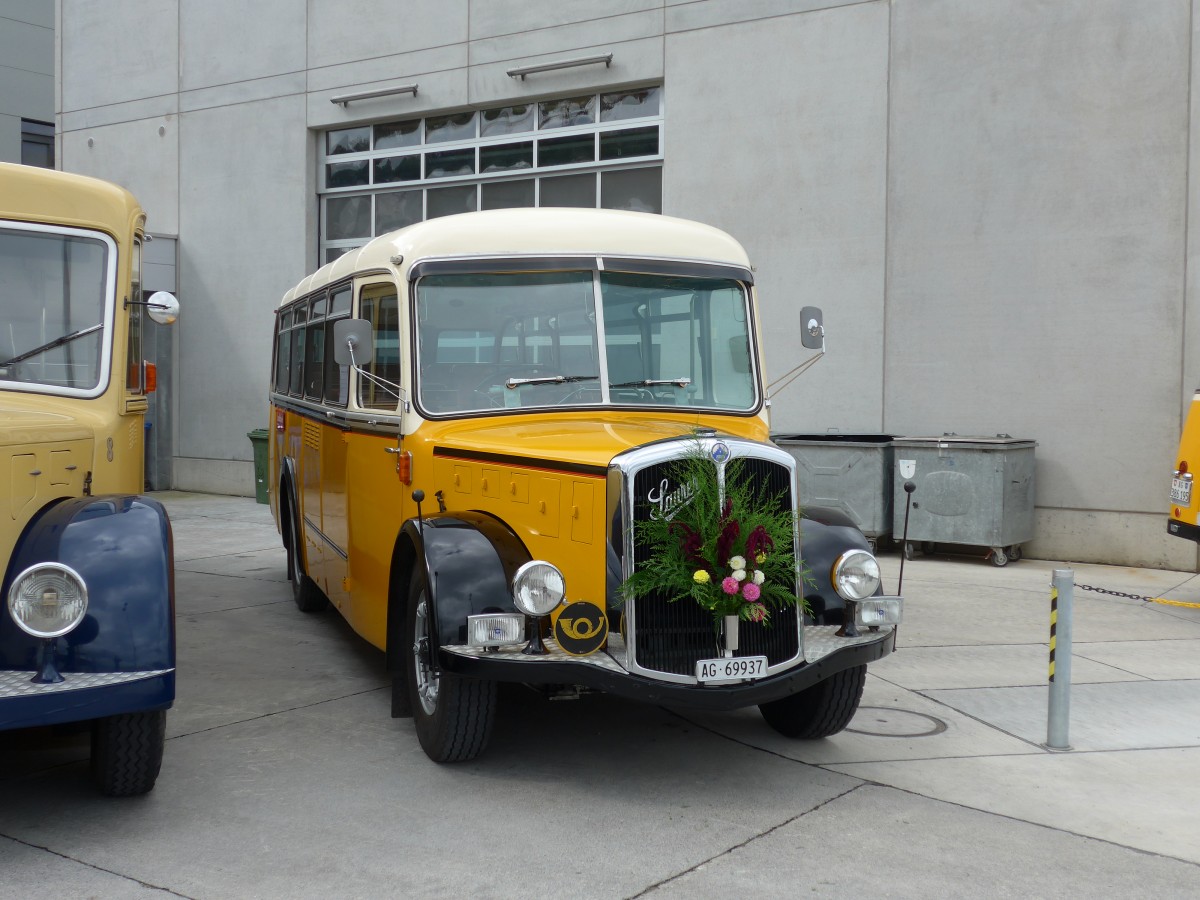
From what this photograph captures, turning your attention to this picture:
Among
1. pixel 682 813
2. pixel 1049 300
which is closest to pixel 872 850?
pixel 682 813

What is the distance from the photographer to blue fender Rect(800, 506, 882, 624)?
17.6ft

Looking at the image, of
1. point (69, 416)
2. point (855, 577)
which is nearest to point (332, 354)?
point (69, 416)

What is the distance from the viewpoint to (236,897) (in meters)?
3.99

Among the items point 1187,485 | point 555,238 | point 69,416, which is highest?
point 555,238

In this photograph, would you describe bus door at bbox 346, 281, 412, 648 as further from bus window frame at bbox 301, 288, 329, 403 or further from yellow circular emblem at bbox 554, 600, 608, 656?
yellow circular emblem at bbox 554, 600, 608, 656

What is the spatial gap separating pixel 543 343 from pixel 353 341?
0.95m

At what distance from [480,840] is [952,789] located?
2.10 metres

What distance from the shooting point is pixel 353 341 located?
599 centimetres

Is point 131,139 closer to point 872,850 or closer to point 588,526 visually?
point 588,526

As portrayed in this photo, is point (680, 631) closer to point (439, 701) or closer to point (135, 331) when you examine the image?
point (439, 701)

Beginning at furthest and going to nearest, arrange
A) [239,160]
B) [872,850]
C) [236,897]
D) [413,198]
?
1. [239,160]
2. [413,198]
3. [872,850]
4. [236,897]

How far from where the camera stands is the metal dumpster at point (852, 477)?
12164 millimetres

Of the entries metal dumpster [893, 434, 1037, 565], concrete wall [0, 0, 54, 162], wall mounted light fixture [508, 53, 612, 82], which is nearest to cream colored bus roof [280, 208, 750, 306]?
metal dumpster [893, 434, 1037, 565]

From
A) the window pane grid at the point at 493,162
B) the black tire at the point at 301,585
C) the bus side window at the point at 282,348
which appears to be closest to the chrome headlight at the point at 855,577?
the black tire at the point at 301,585
